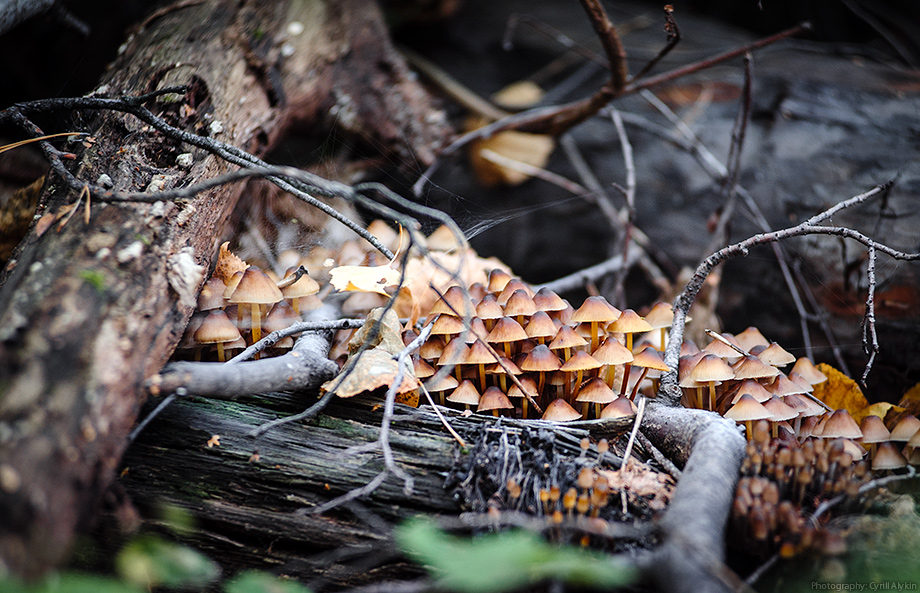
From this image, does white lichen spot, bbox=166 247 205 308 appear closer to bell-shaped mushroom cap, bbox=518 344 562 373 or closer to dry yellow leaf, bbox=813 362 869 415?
bell-shaped mushroom cap, bbox=518 344 562 373

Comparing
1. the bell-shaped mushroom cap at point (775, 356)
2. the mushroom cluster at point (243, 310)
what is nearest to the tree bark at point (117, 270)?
the mushroom cluster at point (243, 310)

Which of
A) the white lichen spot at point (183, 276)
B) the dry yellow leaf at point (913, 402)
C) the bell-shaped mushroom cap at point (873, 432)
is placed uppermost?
the white lichen spot at point (183, 276)

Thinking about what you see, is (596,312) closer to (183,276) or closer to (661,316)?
(661,316)

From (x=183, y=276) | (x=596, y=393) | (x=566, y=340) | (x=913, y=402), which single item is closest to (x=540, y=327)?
(x=566, y=340)

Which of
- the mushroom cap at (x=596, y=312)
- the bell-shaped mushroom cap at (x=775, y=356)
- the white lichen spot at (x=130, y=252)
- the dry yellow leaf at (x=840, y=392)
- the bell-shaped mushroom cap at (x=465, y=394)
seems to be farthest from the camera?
the dry yellow leaf at (x=840, y=392)

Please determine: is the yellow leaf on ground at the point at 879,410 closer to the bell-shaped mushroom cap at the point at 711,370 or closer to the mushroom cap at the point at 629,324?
the bell-shaped mushroom cap at the point at 711,370

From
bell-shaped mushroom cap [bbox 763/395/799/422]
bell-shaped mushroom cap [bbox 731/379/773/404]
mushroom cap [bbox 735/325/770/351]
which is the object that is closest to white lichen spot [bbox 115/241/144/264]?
bell-shaped mushroom cap [bbox 731/379/773/404]
